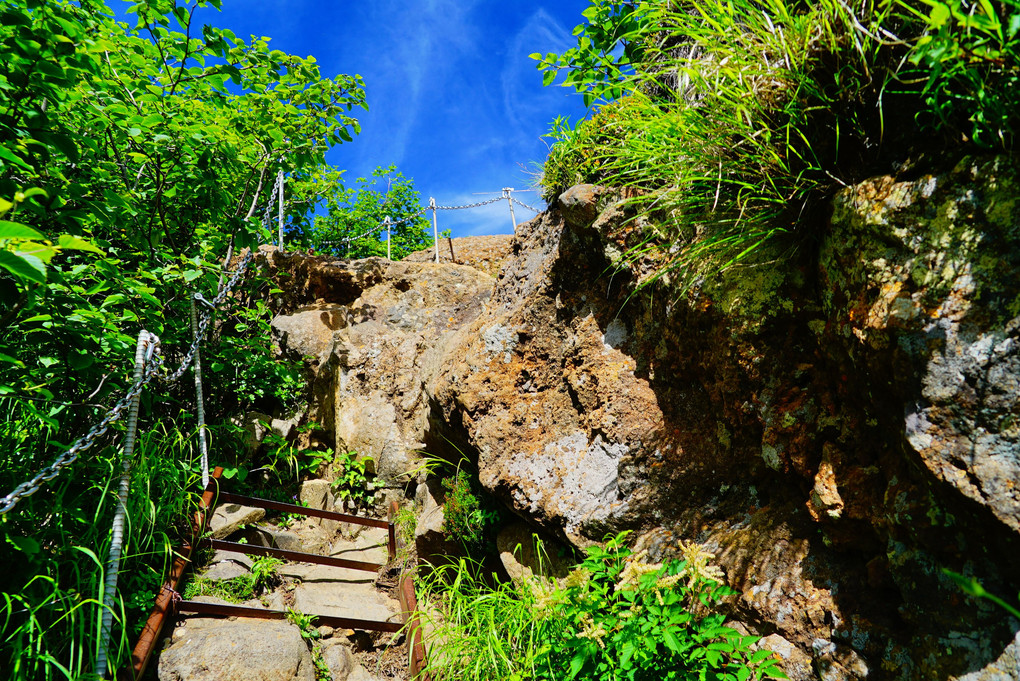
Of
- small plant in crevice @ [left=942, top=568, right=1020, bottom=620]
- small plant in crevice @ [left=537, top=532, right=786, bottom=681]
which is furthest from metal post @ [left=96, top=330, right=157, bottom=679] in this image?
small plant in crevice @ [left=942, top=568, right=1020, bottom=620]

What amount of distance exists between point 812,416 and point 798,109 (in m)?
1.18

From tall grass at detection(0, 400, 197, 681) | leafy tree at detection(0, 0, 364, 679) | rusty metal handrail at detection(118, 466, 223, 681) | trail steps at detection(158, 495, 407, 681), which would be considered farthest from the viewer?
trail steps at detection(158, 495, 407, 681)

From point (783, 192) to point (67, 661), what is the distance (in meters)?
4.07

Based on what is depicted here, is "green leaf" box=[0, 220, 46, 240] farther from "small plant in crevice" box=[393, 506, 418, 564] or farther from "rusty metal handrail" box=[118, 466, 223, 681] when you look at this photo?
"small plant in crevice" box=[393, 506, 418, 564]

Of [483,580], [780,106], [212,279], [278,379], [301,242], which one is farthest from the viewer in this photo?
[301,242]

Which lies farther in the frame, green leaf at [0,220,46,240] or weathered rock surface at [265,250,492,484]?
weathered rock surface at [265,250,492,484]

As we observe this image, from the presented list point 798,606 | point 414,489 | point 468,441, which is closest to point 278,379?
point 414,489

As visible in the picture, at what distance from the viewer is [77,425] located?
11.0 feet

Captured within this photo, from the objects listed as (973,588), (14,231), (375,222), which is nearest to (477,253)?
(375,222)

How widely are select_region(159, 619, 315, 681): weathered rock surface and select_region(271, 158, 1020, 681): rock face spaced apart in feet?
5.22

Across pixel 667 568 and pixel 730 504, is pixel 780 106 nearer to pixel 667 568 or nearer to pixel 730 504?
pixel 730 504

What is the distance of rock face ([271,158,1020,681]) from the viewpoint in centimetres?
151

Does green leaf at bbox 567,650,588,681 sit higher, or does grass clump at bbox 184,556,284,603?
green leaf at bbox 567,650,588,681

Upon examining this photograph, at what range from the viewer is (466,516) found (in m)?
3.96
